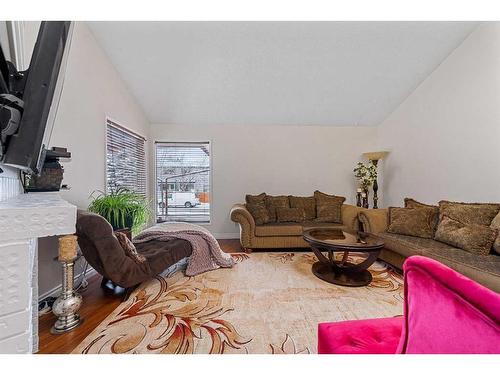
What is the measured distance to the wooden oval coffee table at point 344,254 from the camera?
2100 mm

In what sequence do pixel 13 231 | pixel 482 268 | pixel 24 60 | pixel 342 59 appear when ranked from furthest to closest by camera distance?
1. pixel 342 59
2. pixel 482 268
3. pixel 24 60
4. pixel 13 231

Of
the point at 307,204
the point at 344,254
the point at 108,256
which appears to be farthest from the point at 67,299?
the point at 307,204

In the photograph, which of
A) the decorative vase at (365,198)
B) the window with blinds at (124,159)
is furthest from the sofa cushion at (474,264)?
the window with blinds at (124,159)

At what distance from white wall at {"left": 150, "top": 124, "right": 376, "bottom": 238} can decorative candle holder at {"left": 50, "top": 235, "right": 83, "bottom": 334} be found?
107 inches

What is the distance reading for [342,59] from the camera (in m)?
2.97

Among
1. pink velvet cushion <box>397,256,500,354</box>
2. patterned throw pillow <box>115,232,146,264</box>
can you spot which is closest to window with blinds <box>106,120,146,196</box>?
patterned throw pillow <box>115,232,146,264</box>

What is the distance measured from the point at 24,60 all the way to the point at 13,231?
1511 millimetres

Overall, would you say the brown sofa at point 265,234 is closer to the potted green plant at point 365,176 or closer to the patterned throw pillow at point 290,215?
the patterned throw pillow at point 290,215

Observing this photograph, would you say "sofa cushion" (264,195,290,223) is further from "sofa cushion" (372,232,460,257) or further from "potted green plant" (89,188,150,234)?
"potted green plant" (89,188,150,234)

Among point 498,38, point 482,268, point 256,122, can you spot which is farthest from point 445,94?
point 256,122
